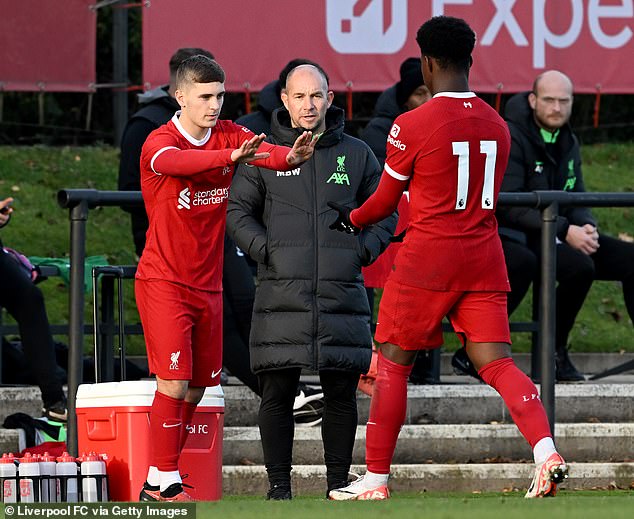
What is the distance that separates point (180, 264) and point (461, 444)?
8.66ft

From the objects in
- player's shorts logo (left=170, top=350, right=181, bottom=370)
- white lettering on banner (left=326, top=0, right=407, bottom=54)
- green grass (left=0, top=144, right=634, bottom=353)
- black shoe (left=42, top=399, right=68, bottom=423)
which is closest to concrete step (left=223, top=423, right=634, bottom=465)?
black shoe (left=42, top=399, right=68, bottom=423)

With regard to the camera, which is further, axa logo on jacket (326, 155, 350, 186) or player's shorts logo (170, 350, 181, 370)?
axa logo on jacket (326, 155, 350, 186)

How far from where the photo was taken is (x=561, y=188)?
1102 cm

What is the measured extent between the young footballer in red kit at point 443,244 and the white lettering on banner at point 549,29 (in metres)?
6.29

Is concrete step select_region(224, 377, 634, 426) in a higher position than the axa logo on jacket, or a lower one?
lower

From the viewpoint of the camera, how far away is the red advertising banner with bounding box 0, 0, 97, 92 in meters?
13.8

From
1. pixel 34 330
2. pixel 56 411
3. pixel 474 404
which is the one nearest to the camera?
pixel 56 411

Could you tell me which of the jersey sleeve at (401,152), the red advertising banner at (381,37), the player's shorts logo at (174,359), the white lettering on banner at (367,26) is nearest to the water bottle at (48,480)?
the player's shorts logo at (174,359)

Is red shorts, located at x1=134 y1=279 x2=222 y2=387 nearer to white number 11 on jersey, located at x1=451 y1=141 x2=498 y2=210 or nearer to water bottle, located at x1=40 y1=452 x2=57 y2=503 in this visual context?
water bottle, located at x1=40 y1=452 x2=57 y2=503

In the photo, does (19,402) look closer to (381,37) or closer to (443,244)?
(443,244)

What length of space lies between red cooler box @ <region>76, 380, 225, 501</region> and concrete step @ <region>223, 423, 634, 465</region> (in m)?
1.21

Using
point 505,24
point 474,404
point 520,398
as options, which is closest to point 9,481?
point 520,398

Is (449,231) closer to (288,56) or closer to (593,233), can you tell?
(593,233)

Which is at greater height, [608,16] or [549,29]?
[608,16]
